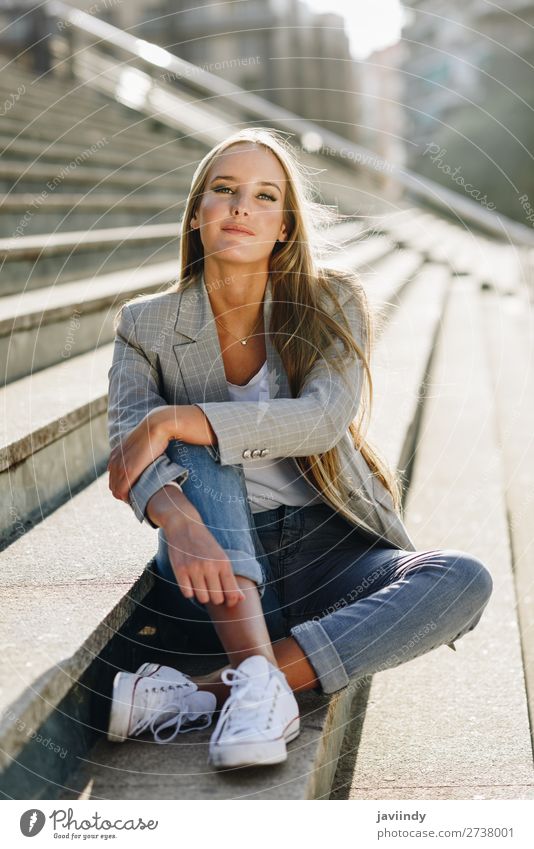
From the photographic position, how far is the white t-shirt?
2033 millimetres

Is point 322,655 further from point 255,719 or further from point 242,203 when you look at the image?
point 242,203

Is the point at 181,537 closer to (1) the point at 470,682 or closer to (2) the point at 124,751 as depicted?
(2) the point at 124,751

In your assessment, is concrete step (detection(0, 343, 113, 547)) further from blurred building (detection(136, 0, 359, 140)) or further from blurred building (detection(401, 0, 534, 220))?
blurred building (detection(136, 0, 359, 140))

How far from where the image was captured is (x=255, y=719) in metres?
1.53

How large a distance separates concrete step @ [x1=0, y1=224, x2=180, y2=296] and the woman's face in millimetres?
1520

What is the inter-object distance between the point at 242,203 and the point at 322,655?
969 millimetres

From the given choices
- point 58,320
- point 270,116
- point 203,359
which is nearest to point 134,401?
point 203,359

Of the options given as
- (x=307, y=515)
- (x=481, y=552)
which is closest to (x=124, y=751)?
(x=307, y=515)

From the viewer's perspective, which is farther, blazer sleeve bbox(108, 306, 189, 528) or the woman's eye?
the woman's eye

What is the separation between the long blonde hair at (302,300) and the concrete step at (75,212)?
2020mm

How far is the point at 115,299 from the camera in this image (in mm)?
3654

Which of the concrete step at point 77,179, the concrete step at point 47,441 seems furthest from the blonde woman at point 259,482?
A: the concrete step at point 77,179

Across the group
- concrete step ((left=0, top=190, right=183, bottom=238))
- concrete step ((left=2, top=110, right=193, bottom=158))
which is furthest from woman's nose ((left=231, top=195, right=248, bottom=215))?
concrete step ((left=2, top=110, right=193, bottom=158))

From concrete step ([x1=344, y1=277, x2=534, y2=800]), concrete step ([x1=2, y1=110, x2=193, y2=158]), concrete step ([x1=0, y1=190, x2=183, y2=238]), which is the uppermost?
concrete step ([x1=2, y1=110, x2=193, y2=158])
